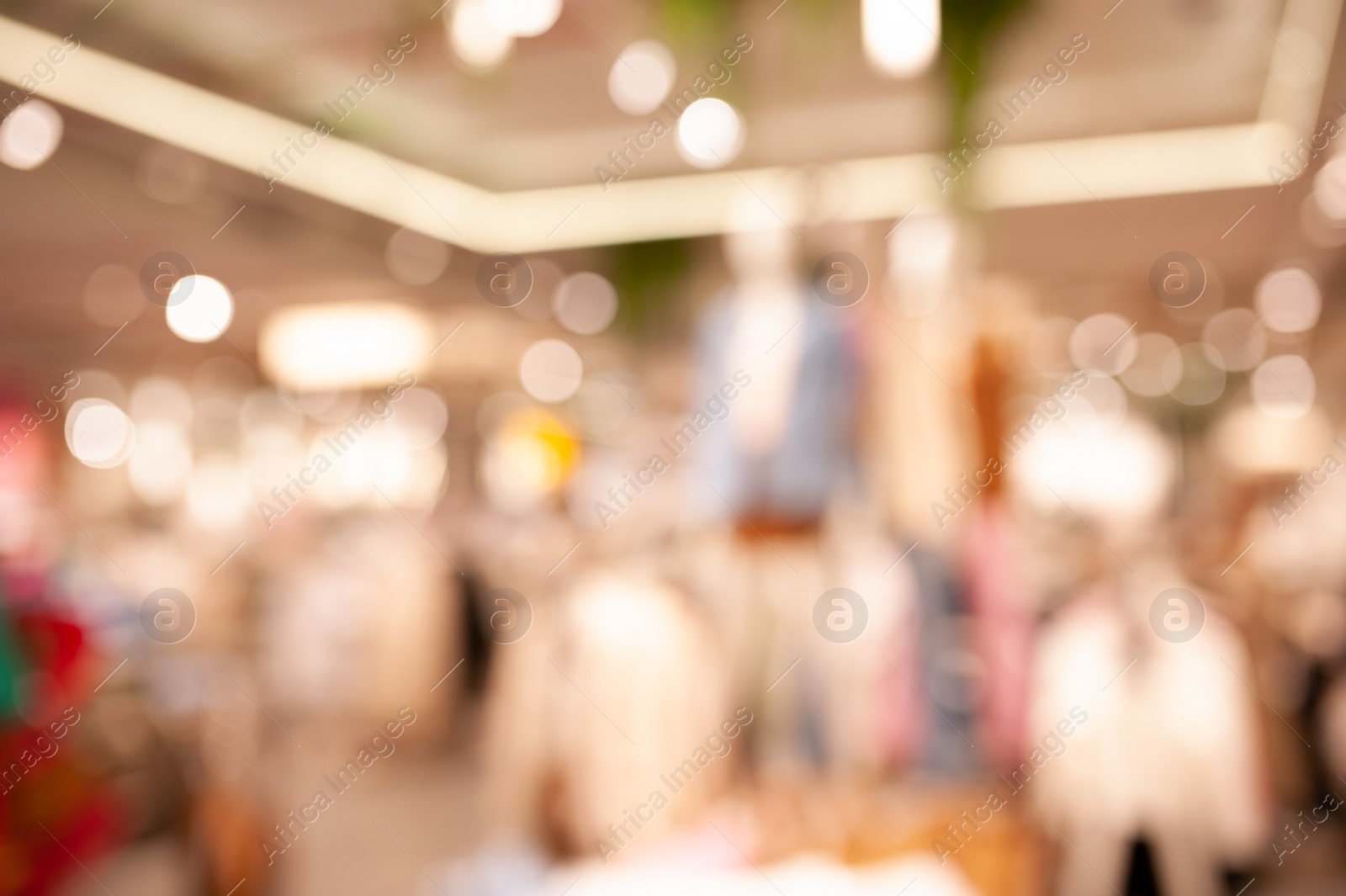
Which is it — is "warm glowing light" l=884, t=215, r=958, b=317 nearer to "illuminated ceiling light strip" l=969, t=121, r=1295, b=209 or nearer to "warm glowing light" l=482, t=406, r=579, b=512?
"illuminated ceiling light strip" l=969, t=121, r=1295, b=209

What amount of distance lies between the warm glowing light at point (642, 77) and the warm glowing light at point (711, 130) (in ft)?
0.46

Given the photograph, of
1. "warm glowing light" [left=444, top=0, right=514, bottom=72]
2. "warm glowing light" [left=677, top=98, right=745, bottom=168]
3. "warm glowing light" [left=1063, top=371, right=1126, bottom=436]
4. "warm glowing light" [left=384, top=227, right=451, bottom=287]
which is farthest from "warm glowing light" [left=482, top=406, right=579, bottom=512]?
"warm glowing light" [left=444, top=0, right=514, bottom=72]

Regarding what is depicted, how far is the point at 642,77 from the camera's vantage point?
133 inches

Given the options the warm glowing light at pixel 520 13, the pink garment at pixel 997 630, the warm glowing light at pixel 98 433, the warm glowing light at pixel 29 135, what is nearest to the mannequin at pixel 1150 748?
the pink garment at pixel 997 630

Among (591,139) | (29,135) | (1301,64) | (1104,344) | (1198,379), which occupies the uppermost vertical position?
(29,135)

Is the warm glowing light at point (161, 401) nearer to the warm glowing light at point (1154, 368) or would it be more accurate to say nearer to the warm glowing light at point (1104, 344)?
the warm glowing light at point (1104, 344)

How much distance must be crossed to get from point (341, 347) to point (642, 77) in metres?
2.42

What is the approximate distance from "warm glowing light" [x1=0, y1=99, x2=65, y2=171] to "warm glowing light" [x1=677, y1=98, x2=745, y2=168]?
2333mm

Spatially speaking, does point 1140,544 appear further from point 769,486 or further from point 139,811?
point 139,811

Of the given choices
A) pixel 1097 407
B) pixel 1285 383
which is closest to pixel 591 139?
pixel 1097 407

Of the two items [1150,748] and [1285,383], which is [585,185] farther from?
[1285,383]

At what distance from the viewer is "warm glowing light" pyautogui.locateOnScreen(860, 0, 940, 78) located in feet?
6.99

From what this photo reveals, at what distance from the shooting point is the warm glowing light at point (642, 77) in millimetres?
3072

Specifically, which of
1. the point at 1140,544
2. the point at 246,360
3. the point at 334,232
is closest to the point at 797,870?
the point at 1140,544
